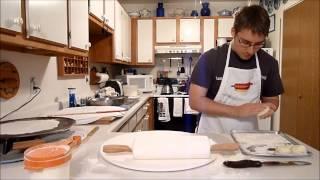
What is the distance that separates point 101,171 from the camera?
29.5 inches

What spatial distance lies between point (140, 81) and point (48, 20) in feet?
9.20

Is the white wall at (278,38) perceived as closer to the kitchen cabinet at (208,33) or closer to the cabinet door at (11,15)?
the kitchen cabinet at (208,33)

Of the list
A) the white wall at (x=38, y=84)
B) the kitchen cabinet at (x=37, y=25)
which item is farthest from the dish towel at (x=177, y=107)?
the kitchen cabinet at (x=37, y=25)

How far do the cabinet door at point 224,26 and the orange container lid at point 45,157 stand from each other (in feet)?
12.9

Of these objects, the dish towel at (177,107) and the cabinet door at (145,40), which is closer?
the dish towel at (177,107)

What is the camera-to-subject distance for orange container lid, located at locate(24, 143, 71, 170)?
0.63m

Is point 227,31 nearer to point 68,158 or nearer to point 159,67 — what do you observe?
point 159,67

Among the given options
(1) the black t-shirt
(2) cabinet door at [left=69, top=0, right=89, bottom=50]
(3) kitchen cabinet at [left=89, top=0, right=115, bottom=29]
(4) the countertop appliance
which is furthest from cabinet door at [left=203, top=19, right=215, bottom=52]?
(1) the black t-shirt

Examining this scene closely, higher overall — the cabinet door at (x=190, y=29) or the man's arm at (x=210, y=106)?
the cabinet door at (x=190, y=29)

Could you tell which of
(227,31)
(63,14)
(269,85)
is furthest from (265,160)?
(227,31)

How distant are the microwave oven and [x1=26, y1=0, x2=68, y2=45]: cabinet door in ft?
8.11

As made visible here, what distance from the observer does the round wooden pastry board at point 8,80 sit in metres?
1.44

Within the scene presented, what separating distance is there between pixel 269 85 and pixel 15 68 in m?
1.42

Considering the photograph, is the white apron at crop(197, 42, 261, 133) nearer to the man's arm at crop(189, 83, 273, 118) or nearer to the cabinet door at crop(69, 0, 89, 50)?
the man's arm at crop(189, 83, 273, 118)
